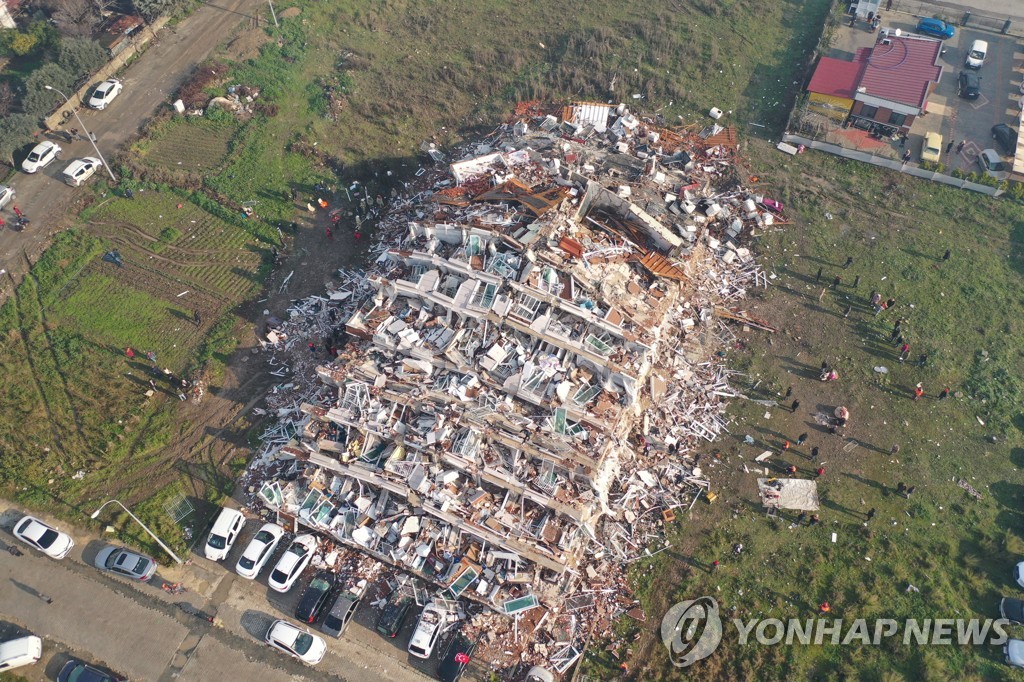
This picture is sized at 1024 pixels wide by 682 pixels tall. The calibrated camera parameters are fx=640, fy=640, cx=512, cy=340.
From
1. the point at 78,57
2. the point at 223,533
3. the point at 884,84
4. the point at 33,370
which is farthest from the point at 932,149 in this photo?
the point at 78,57

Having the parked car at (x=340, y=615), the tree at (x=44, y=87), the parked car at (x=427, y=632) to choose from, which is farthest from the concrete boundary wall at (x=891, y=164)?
the tree at (x=44, y=87)

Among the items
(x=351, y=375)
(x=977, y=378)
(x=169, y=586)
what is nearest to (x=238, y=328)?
(x=351, y=375)

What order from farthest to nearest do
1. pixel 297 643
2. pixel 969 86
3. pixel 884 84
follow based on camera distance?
pixel 969 86 < pixel 884 84 < pixel 297 643

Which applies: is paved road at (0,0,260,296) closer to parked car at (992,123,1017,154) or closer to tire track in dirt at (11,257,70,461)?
tire track in dirt at (11,257,70,461)

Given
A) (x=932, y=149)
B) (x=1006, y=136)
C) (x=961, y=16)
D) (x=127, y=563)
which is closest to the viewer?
(x=127, y=563)

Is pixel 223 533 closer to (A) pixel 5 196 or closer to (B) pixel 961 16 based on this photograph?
(A) pixel 5 196

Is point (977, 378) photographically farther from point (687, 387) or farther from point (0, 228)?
point (0, 228)

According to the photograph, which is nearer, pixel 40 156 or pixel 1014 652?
pixel 1014 652
